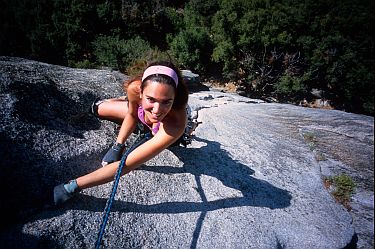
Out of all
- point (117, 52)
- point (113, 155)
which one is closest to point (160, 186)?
point (113, 155)

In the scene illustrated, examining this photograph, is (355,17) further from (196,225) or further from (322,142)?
(196,225)

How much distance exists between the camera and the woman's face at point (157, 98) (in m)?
2.09

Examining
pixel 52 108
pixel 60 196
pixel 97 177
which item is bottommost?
pixel 60 196

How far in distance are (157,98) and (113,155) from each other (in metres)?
0.94

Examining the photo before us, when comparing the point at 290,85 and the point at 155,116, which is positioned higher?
the point at 155,116

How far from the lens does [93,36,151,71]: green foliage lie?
983cm

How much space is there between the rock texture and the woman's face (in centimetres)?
96

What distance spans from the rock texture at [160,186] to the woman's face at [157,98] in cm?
96

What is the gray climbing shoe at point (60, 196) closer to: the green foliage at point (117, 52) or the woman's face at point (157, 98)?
the woman's face at point (157, 98)

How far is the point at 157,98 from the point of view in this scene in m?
2.11

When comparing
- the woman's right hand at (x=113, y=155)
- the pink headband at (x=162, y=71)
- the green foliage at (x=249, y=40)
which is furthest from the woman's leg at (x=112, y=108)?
the green foliage at (x=249, y=40)

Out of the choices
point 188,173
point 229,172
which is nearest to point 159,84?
point 188,173

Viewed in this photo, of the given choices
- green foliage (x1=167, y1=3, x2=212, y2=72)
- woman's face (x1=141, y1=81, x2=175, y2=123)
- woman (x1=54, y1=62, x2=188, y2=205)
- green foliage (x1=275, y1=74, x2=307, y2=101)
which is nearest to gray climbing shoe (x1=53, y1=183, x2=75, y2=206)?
woman (x1=54, y1=62, x2=188, y2=205)

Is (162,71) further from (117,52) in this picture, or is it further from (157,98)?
(117,52)
